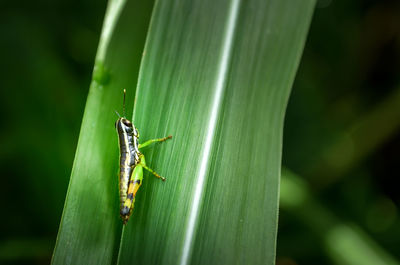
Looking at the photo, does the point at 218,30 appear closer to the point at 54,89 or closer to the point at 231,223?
the point at 231,223

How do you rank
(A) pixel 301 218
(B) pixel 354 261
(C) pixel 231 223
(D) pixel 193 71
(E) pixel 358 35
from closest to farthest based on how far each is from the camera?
(C) pixel 231 223 < (D) pixel 193 71 < (B) pixel 354 261 < (A) pixel 301 218 < (E) pixel 358 35

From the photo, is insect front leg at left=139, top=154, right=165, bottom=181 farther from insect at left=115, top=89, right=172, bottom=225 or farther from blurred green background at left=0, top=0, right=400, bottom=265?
blurred green background at left=0, top=0, right=400, bottom=265

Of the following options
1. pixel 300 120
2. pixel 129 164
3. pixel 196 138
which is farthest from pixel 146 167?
pixel 300 120

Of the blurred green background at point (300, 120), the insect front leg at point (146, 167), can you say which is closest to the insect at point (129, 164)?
the insect front leg at point (146, 167)

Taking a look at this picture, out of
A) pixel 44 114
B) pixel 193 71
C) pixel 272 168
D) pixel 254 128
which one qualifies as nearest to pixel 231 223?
pixel 272 168

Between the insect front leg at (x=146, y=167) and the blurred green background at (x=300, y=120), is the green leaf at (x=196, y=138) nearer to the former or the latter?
the insect front leg at (x=146, y=167)

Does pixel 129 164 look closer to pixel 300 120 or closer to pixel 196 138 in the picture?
pixel 196 138
